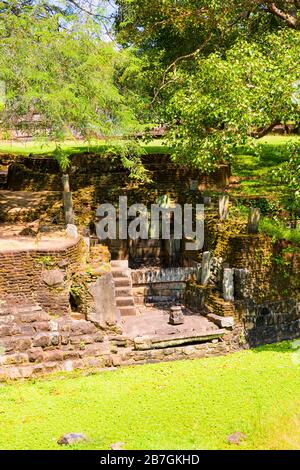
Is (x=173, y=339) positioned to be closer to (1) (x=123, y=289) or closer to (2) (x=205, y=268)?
(2) (x=205, y=268)

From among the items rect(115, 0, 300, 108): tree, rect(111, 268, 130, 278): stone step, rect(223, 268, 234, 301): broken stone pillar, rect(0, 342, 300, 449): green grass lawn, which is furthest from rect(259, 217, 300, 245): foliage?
rect(115, 0, 300, 108): tree

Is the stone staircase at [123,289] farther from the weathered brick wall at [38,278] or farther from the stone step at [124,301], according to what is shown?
the weathered brick wall at [38,278]

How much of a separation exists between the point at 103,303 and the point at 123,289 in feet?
7.77

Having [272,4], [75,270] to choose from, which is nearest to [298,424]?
[75,270]

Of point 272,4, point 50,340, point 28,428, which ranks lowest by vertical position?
point 28,428

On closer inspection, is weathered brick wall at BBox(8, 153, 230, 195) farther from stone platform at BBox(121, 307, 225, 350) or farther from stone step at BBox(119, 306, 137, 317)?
stone platform at BBox(121, 307, 225, 350)

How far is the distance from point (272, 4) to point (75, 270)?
11.9 meters

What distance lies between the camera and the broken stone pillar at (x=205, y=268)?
554 inches

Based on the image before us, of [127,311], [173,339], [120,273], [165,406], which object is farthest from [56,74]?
[165,406]

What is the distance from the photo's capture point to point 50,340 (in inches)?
443

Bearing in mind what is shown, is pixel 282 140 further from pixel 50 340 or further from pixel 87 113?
pixel 50 340

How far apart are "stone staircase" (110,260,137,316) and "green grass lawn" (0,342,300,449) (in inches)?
101

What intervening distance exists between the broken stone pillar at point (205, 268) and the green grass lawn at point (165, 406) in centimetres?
269

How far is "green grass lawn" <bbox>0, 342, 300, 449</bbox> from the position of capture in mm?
8359
